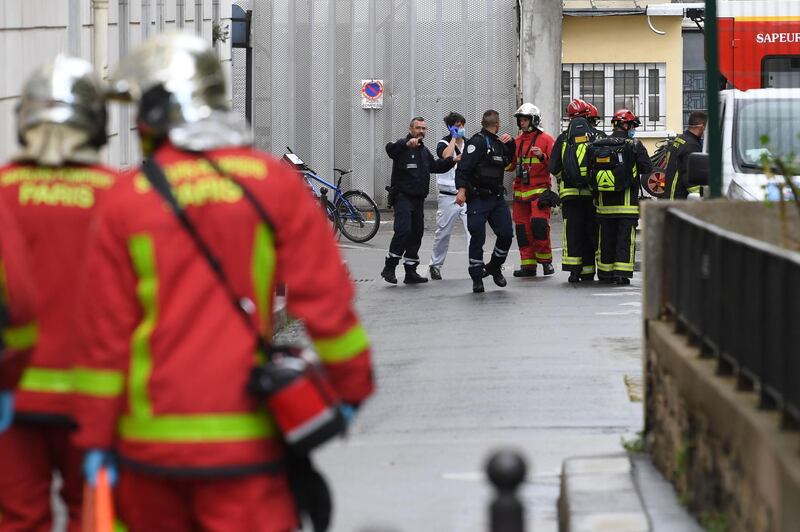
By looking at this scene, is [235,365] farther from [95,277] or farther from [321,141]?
[321,141]

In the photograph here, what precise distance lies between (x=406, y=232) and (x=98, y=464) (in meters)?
13.5

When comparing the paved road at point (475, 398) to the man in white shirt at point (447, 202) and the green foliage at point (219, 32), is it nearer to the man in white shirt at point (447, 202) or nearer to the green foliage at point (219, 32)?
the man in white shirt at point (447, 202)

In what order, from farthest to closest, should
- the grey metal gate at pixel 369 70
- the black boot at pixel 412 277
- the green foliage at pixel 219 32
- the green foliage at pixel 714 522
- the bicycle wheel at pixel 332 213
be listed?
the grey metal gate at pixel 369 70, the bicycle wheel at pixel 332 213, the green foliage at pixel 219 32, the black boot at pixel 412 277, the green foliage at pixel 714 522

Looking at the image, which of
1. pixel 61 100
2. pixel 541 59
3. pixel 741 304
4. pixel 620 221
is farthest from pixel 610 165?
pixel 541 59

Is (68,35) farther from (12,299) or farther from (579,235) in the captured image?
(12,299)

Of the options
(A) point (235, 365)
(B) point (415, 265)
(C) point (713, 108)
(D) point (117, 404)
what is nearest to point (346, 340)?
(A) point (235, 365)

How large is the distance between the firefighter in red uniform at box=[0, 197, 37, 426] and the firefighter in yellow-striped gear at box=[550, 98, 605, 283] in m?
12.5

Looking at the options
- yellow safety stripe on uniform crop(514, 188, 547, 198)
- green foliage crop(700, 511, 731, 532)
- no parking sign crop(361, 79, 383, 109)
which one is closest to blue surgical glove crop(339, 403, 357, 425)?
green foliage crop(700, 511, 731, 532)

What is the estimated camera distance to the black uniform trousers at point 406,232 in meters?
17.7

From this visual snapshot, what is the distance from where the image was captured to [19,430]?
521 cm

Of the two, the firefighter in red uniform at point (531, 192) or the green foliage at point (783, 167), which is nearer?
the green foliage at point (783, 167)

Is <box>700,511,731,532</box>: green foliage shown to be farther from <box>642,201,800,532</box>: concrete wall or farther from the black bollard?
the black bollard

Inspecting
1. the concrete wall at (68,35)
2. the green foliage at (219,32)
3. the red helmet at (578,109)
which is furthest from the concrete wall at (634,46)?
the red helmet at (578,109)

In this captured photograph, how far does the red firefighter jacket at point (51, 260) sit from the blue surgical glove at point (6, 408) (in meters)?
0.25
